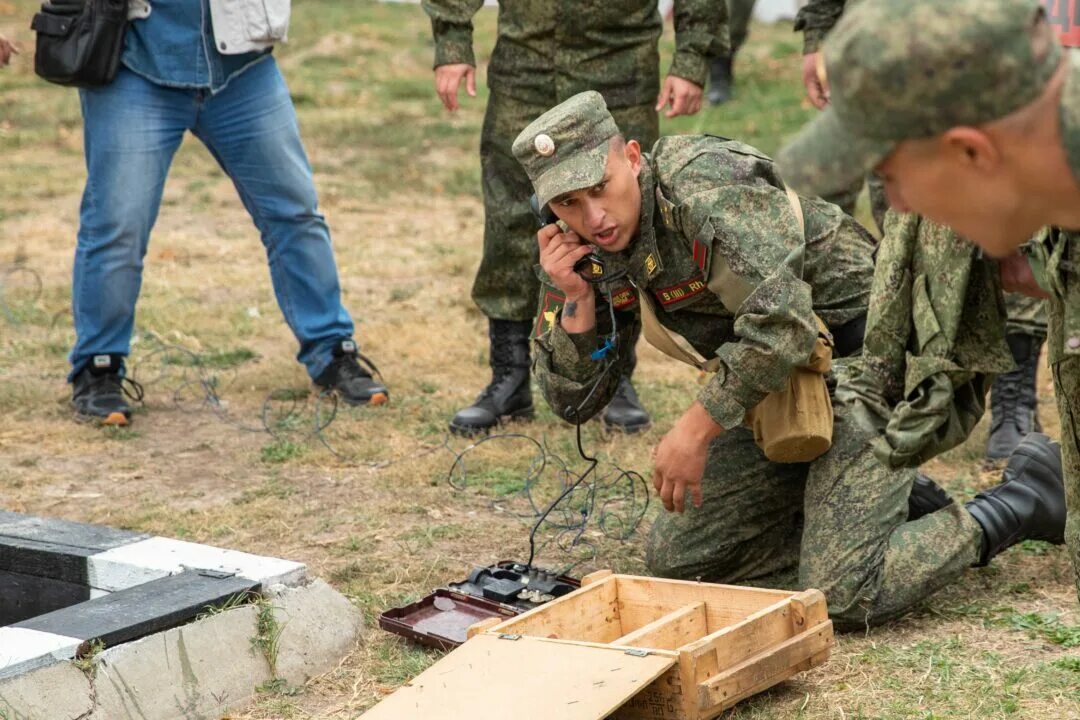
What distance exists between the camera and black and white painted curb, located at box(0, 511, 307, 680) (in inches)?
128

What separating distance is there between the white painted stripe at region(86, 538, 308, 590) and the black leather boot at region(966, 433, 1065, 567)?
184 cm

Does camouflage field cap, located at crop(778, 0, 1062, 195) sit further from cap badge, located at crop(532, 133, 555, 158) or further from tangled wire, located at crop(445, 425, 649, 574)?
tangled wire, located at crop(445, 425, 649, 574)

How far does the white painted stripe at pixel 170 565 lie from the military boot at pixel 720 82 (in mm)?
9842

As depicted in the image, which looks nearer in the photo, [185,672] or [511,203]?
[185,672]

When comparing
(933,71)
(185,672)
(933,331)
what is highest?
(933,71)

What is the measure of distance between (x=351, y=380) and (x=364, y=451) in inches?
26.4

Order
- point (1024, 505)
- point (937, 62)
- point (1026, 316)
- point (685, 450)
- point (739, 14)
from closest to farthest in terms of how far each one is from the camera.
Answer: point (937, 62) < point (685, 450) < point (1024, 505) < point (1026, 316) < point (739, 14)

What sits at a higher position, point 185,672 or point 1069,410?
point 1069,410

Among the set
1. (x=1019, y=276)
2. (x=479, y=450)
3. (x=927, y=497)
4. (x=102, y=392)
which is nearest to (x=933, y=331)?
(x=1019, y=276)

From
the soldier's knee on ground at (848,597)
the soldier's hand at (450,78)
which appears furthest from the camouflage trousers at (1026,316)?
the soldier's hand at (450,78)

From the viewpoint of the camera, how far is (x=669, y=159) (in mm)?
3873

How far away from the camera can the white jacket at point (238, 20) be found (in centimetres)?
529

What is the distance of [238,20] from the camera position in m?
5.32

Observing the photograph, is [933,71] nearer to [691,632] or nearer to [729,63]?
[691,632]
